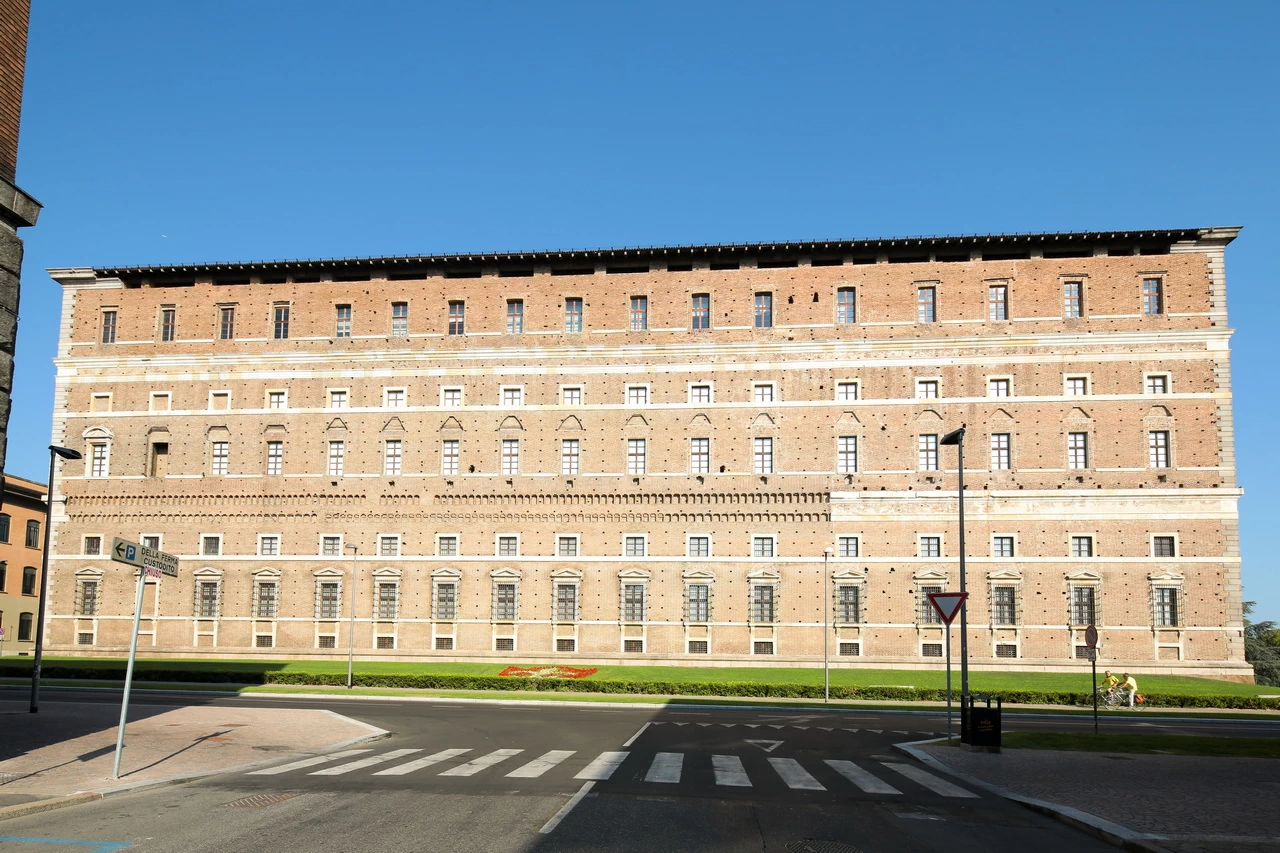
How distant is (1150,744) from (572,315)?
40194mm

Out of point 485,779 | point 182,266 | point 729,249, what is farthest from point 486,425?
point 485,779

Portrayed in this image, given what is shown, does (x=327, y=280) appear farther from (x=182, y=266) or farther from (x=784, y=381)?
(x=784, y=381)

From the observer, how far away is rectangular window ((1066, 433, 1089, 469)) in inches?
2173

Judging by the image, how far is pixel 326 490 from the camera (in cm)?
5991

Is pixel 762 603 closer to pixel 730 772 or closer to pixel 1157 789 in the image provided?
pixel 730 772

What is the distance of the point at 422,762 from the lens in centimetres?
2167

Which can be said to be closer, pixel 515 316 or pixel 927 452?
pixel 927 452

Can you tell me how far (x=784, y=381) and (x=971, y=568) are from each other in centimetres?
1391

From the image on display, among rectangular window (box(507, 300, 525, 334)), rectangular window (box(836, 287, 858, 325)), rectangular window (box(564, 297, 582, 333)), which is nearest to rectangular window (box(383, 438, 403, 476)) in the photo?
rectangular window (box(507, 300, 525, 334))

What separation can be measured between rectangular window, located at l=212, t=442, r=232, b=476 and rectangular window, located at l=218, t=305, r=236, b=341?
6344mm

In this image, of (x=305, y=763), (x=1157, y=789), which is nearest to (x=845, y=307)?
(x=1157, y=789)

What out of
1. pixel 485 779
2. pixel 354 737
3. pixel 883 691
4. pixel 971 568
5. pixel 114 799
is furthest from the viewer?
pixel 971 568

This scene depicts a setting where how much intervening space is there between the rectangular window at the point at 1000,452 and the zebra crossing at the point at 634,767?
35.3 metres

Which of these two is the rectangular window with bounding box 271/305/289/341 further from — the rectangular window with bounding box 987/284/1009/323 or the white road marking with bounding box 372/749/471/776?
the white road marking with bounding box 372/749/471/776
